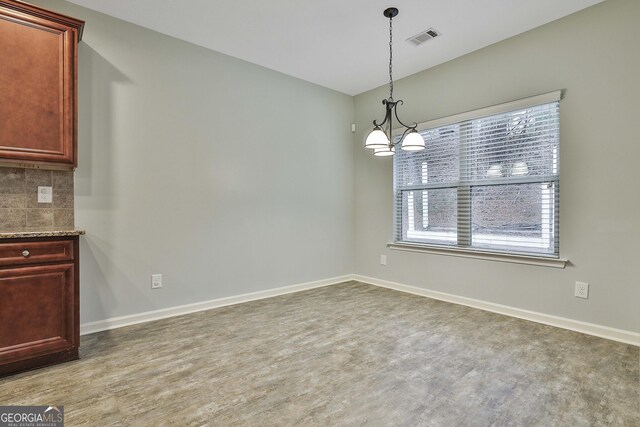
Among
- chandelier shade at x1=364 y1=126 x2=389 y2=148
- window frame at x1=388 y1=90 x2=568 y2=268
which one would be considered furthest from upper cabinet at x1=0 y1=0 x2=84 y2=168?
window frame at x1=388 y1=90 x2=568 y2=268

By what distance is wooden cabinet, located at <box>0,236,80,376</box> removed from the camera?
2.10m

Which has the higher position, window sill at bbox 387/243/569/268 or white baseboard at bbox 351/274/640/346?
window sill at bbox 387/243/569/268

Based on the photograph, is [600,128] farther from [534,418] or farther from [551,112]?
[534,418]

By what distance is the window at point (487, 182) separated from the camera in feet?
10.4

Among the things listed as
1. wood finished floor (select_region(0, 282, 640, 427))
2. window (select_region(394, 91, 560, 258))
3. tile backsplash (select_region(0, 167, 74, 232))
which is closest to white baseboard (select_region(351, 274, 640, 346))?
wood finished floor (select_region(0, 282, 640, 427))

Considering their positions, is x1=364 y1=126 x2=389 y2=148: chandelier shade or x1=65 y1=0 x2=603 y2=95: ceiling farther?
x1=65 y1=0 x2=603 y2=95: ceiling

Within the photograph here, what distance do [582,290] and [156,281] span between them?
3937 millimetres

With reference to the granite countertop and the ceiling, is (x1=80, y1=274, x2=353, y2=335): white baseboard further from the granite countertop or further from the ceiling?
the ceiling

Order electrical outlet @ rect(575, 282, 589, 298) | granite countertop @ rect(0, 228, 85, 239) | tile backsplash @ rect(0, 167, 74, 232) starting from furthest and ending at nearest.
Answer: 1. electrical outlet @ rect(575, 282, 589, 298)
2. tile backsplash @ rect(0, 167, 74, 232)
3. granite countertop @ rect(0, 228, 85, 239)

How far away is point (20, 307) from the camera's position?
214 centimetres

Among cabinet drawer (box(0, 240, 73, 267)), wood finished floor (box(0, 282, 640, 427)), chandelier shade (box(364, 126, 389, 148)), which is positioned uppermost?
chandelier shade (box(364, 126, 389, 148))

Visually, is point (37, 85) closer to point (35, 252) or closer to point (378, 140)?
point (35, 252)

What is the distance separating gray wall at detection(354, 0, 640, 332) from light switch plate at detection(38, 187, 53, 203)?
3999 millimetres

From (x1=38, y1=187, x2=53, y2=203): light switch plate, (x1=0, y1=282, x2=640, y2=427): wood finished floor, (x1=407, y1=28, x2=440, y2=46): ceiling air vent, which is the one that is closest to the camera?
(x1=0, y1=282, x2=640, y2=427): wood finished floor
